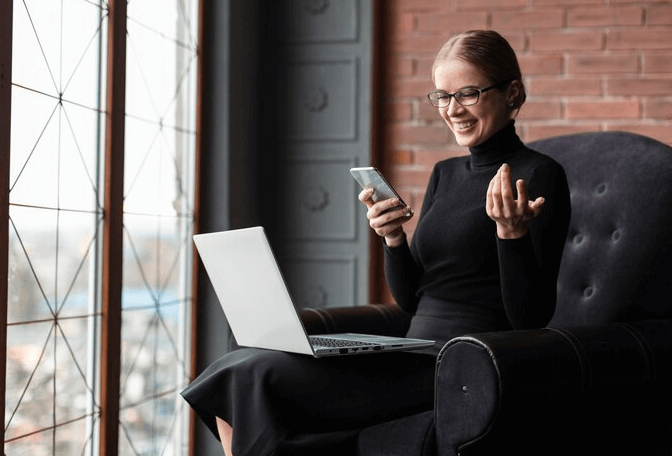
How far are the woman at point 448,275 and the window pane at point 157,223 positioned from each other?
93 cm

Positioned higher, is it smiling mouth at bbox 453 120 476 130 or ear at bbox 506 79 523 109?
ear at bbox 506 79 523 109

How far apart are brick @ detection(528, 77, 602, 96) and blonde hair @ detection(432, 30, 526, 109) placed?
136 cm

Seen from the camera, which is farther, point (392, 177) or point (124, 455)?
point (392, 177)

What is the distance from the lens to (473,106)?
2.03m

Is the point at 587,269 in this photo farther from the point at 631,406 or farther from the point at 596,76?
the point at 596,76

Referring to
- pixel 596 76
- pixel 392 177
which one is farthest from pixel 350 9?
pixel 596 76

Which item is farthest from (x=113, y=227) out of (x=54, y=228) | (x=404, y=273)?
(x=404, y=273)

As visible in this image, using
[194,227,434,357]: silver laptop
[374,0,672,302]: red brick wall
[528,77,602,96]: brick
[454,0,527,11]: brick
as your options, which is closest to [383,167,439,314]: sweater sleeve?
[194,227,434,357]: silver laptop

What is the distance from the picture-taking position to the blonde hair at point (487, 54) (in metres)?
2.01

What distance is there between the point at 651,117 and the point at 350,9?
1134 mm

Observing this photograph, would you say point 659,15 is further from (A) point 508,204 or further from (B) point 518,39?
(A) point 508,204

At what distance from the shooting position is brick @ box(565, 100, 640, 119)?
10.8 feet

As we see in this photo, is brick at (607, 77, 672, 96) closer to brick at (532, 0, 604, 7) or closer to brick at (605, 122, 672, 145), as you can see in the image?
brick at (605, 122, 672, 145)

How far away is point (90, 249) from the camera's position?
8.21 feet
